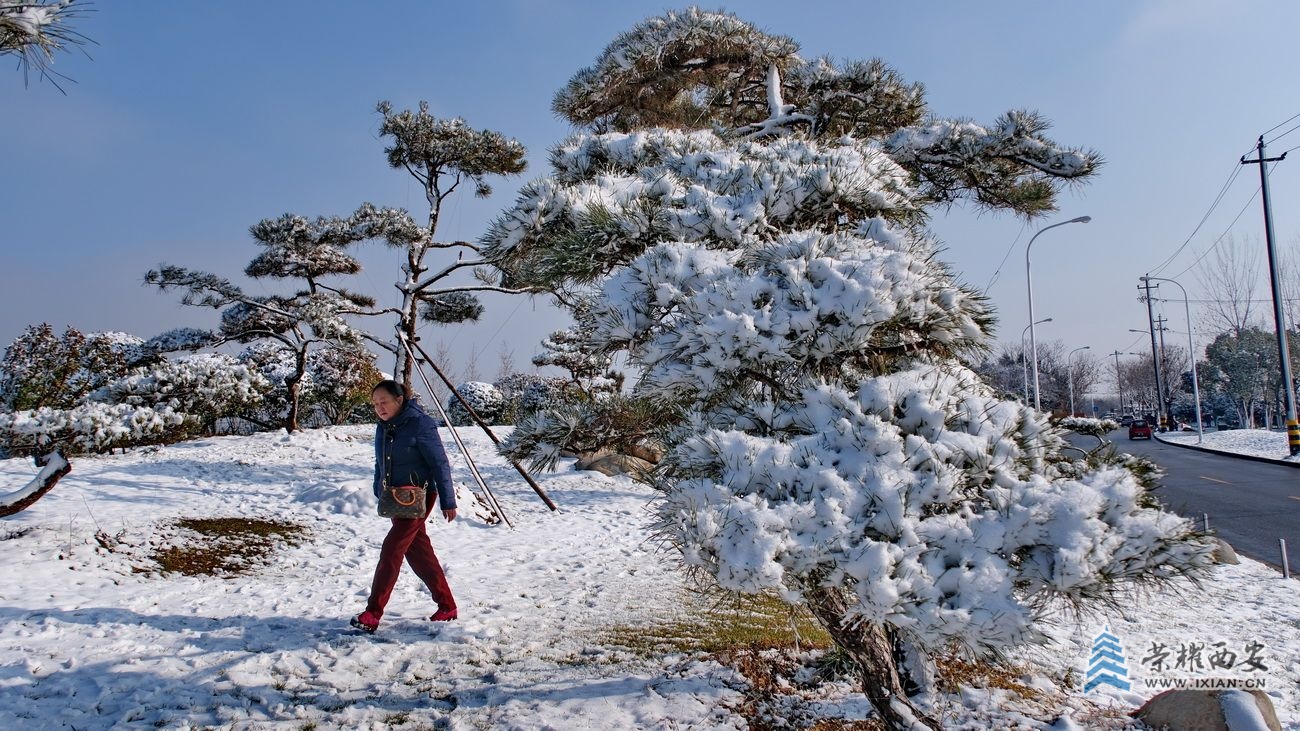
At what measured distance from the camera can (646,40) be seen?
19.2ft

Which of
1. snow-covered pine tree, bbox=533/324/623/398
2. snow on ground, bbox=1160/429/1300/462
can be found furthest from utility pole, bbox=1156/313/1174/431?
snow-covered pine tree, bbox=533/324/623/398

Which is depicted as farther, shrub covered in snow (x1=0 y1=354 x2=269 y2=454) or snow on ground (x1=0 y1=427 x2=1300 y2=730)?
shrub covered in snow (x1=0 y1=354 x2=269 y2=454)

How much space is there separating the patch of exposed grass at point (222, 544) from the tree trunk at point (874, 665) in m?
4.96

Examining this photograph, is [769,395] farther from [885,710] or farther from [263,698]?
[263,698]

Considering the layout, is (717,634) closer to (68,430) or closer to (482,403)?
(68,430)

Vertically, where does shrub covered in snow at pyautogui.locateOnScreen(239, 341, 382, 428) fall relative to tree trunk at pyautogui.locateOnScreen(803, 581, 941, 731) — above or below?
above

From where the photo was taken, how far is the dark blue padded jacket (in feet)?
13.4

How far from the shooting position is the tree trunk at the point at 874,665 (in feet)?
7.41

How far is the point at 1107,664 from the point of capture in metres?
3.95

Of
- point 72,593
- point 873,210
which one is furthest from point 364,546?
point 873,210

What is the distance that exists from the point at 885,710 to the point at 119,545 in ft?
19.8

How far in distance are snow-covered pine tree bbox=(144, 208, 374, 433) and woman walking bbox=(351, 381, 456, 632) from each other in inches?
256

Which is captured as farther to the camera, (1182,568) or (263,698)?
(263,698)

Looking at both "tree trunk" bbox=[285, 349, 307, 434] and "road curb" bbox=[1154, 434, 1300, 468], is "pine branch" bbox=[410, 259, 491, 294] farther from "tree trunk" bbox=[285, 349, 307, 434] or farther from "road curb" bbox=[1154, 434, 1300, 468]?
"road curb" bbox=[1154, 434, 1300, 468]
